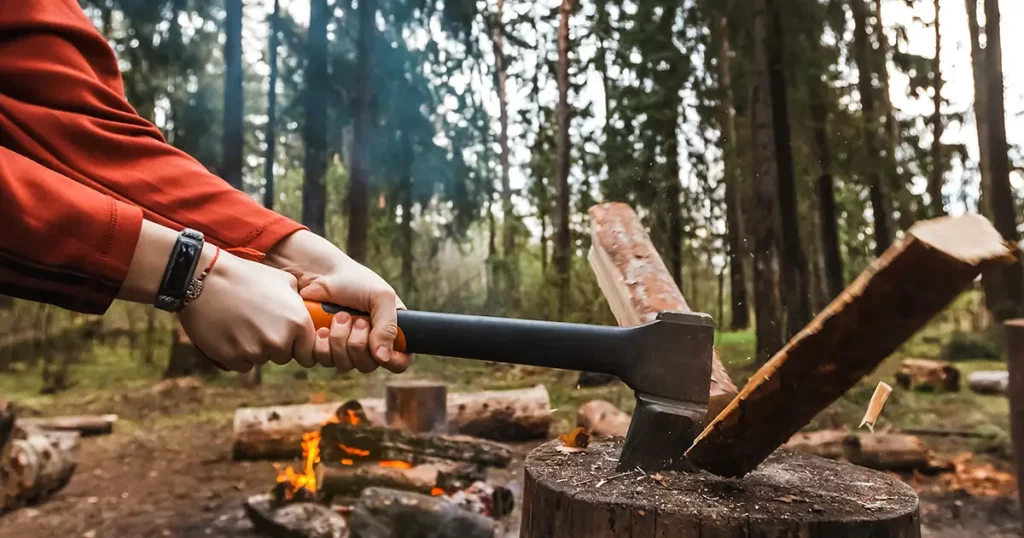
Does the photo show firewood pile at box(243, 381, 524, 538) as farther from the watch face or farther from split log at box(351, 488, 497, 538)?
the watch face

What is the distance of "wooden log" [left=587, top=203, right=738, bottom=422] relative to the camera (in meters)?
1.48

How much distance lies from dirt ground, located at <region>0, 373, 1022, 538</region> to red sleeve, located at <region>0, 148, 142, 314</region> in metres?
2.21

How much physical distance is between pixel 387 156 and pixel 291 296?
2761 mm

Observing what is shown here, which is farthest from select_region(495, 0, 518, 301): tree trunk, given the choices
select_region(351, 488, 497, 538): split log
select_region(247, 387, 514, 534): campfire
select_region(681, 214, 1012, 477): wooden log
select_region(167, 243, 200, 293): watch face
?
select_region(167, 243, 200, 293): watch face

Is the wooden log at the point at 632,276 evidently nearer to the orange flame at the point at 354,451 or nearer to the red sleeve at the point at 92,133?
the red sleeve at the point at 92,133

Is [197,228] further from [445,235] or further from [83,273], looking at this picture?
[445,235]

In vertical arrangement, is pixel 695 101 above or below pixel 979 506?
above

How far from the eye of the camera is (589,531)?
37.9 inches

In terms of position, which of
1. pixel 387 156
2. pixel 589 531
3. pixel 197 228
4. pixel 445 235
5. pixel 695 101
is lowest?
pixel 589 531

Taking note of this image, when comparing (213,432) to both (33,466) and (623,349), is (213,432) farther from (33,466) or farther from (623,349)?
(623,349)

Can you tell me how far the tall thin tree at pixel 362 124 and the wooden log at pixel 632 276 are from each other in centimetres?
193

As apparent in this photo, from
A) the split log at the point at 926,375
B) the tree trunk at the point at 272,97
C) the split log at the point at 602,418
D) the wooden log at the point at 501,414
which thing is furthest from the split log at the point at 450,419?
the split log at the point at 926,375

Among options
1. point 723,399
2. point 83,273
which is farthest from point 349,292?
point 723,399

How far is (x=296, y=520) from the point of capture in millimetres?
2627
